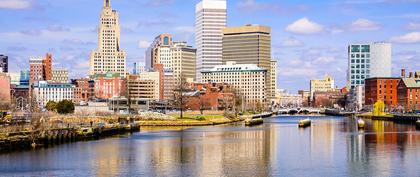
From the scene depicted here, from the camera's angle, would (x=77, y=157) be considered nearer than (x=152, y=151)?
Yes

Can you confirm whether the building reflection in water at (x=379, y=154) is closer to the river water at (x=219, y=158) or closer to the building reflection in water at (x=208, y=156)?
the river water at (x=219, y=158)

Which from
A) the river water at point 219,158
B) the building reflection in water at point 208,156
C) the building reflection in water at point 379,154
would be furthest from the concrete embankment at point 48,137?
the building reflection in water at point 379,154

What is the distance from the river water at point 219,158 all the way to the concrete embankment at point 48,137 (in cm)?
298

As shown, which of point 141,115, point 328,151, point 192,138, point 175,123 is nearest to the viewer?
point 328,151

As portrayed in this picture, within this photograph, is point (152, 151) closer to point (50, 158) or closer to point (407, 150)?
point (50, 158)

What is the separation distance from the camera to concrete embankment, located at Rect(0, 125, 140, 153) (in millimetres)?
75812

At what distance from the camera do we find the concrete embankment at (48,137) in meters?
75.8

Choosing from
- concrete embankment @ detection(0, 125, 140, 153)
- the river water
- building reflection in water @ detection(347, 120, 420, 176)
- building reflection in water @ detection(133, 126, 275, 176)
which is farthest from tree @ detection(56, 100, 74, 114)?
building reflection in water @ detection(347, 120, 420, 176)

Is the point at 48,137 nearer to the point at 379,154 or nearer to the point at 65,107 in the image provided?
the point at 379,154

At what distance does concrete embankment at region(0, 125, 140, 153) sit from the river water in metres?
2.98

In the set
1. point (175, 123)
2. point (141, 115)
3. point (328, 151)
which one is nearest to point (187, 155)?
point (328, 151)

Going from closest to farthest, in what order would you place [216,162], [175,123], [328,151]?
[216,162] < [328,151] < [175,123]

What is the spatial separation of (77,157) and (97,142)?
21.9 m

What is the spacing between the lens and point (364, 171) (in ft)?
191
